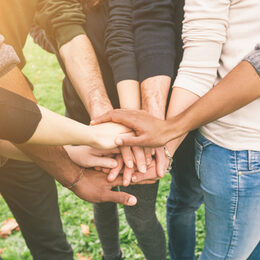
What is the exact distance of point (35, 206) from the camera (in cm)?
219

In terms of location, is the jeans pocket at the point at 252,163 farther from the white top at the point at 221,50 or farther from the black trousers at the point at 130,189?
the black trousers at the point at 130,189

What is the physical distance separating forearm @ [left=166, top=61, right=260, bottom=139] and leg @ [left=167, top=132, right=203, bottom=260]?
0.40m

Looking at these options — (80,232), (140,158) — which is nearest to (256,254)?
(140,158)

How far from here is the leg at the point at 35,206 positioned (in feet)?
6.95

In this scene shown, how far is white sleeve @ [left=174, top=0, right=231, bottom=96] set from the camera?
152 cm

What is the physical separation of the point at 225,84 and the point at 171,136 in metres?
0.37

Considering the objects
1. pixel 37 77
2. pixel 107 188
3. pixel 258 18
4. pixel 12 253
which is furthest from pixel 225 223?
pixel 37 77

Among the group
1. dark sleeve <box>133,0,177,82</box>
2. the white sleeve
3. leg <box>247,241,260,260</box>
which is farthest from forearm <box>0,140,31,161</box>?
leg <box>247,241,260,260</box>

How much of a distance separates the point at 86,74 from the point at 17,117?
2.32 feet

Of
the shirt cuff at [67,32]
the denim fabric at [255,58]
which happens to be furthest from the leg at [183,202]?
the shirt cuff at [67,32]

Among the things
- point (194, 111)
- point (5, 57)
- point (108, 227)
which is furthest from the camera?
point (108, 227)

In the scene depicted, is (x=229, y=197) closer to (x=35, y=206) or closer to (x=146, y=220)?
(x=146, y=220)

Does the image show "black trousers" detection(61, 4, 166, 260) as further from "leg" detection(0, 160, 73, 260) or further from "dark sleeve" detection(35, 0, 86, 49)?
"leg" detection(0, 160, 73, 260)

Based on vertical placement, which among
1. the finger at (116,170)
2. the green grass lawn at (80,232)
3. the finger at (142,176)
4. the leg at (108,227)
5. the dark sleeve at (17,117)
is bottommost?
the green grass lawn at (80,232)
